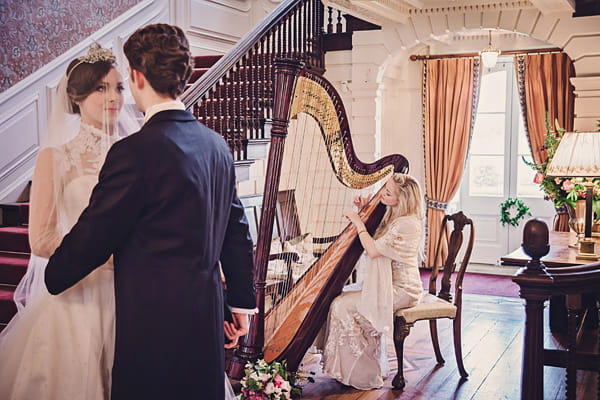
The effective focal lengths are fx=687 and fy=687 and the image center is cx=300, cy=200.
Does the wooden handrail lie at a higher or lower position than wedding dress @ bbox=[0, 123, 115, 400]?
higher

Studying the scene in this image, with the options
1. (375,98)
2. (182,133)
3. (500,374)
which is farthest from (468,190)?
(182,133)

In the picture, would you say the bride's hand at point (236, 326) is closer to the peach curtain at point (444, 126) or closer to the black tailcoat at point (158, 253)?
the black tailcoat at point (158, 253)

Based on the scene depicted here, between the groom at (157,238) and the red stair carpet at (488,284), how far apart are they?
607cm

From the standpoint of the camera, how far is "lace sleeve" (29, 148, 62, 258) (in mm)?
2117

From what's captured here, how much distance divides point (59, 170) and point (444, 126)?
6956mm

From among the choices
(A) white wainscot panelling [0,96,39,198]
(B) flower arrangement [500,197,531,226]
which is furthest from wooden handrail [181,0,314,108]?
(B) flower arrangement [500,197,531,226]

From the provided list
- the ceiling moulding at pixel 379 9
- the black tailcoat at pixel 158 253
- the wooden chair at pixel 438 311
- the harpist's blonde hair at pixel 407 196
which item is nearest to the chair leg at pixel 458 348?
the wooden chair at pixel 438 311

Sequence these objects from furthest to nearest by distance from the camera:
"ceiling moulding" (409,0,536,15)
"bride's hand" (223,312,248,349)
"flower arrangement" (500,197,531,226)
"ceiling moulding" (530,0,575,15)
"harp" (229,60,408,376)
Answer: "flower arrangement" (500,197,531,226), "ceiling moulding" (409,0,536,15), "ceiling moulding" (530,0,575,15), "harp" (229,60,408,376), "bride's hand" (223,312,248,349)

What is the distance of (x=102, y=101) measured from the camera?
7.22 ft

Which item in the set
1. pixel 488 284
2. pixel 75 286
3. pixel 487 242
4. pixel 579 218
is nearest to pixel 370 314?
pixel 579 218

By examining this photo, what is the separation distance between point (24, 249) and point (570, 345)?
3577 millimetres

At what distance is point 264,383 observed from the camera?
3.29 meters

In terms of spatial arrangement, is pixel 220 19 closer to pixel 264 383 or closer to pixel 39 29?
pixel 39 29

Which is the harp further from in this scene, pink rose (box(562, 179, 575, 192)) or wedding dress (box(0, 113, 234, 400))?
pink rose (box(562, 179, 575, 192))
